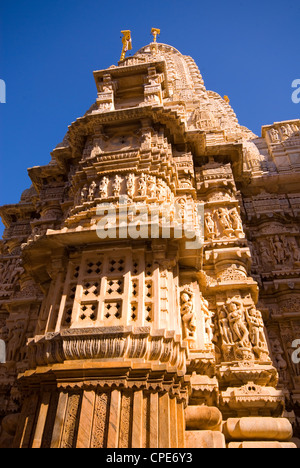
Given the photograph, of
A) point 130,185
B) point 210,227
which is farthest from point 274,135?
point 130,185

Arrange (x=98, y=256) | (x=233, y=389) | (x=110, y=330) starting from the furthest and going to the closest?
(x=98, y=256)
(x=233, y=389)
(x=110, y=330)

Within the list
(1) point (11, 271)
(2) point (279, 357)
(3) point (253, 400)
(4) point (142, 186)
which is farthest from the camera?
(1) point (11, 271)

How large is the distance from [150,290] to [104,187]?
359 cm

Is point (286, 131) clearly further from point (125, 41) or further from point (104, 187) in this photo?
point (125, 41)

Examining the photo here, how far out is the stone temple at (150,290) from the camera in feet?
20.2

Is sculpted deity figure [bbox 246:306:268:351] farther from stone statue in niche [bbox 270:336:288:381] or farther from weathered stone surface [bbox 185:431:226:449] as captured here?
weathered stone surface [bbox 185:431:226:449]

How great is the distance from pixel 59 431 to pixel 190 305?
12.8ft

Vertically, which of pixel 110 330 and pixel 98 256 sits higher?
pixel 98 256

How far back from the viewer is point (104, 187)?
9898 mm

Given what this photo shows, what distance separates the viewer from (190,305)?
8.49 m

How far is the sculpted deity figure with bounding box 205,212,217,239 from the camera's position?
35.2 ft
